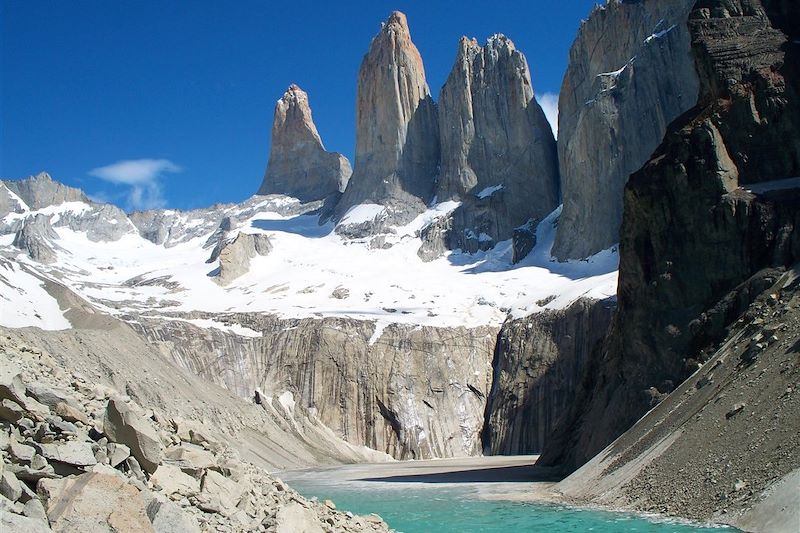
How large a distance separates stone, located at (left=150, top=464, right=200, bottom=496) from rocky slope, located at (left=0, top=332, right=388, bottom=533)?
0.02m

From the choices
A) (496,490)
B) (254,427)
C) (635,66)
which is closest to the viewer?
(496,490)

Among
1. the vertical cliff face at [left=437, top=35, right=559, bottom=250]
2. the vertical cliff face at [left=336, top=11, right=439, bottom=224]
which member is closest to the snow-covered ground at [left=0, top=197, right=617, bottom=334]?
the vertical cliff face at [left=437, top=35, right=559, bottom=250]

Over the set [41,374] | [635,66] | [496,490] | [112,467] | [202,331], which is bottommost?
[496,490]

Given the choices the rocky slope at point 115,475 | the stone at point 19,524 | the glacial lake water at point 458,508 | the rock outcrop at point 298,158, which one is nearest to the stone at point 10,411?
the rocky slope at point 115,475

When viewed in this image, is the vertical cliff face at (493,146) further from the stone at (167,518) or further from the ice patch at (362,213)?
the stone at (167,518)

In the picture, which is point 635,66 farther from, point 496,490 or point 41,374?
point 41,374

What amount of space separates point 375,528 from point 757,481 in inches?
348

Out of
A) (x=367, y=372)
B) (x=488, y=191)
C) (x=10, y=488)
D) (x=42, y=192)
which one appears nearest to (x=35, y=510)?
(x=10, y=488)

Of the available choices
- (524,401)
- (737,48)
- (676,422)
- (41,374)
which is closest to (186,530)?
A: (41,374)

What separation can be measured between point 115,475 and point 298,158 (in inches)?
5694

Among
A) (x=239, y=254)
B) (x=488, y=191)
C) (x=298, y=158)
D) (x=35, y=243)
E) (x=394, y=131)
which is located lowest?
(x=239, y=254)

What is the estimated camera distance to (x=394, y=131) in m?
119

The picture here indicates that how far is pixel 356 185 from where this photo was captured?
12325cm

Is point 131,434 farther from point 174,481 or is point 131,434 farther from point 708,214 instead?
point 708,214
